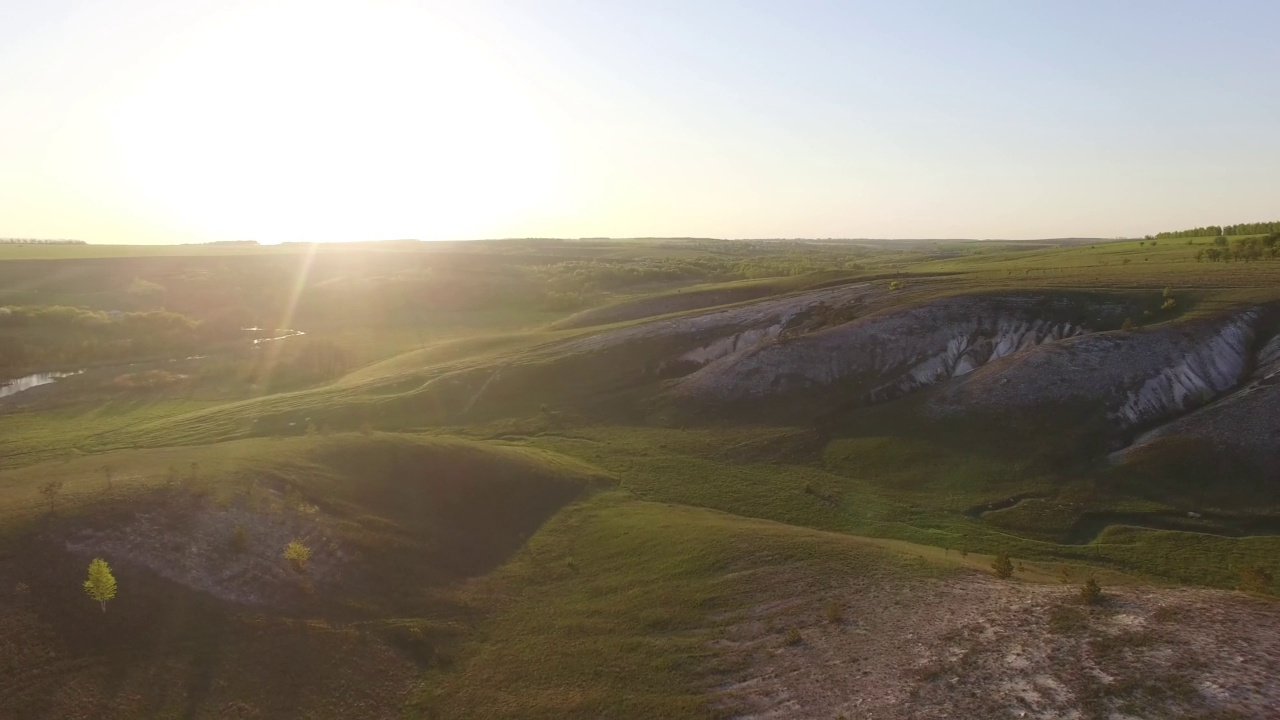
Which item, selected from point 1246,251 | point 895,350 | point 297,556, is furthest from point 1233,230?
point 297,556

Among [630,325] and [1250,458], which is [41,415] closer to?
[630,325]

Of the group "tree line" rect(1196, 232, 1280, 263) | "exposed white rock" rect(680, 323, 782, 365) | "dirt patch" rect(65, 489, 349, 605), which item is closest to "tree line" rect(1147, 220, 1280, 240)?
"tree line" rect(1196, 232, 1280, 263)

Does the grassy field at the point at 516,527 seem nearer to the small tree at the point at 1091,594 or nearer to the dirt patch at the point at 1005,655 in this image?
the dirt patch at the point at 1005,655

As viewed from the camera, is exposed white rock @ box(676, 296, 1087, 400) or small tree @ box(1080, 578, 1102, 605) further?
exposed white rock @ box(676, 296, 1087, 400)

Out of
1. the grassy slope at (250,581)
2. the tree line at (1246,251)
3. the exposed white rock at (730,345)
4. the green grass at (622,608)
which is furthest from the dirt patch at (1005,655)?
the tree line at (1246,251)

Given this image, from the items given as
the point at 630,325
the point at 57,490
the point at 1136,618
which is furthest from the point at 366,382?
the point at 1136,618

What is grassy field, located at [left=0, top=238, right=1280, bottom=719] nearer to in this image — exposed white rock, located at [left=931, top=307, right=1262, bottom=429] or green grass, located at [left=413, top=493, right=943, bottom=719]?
green grass, located at [left=413, top=493, right=943, bottom=719]

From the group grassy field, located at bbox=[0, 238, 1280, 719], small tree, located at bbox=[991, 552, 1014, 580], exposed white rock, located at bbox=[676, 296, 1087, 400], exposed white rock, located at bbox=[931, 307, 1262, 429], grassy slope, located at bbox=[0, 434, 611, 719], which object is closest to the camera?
grassy slope, located at bbox=[0, 434, 611, 719]
